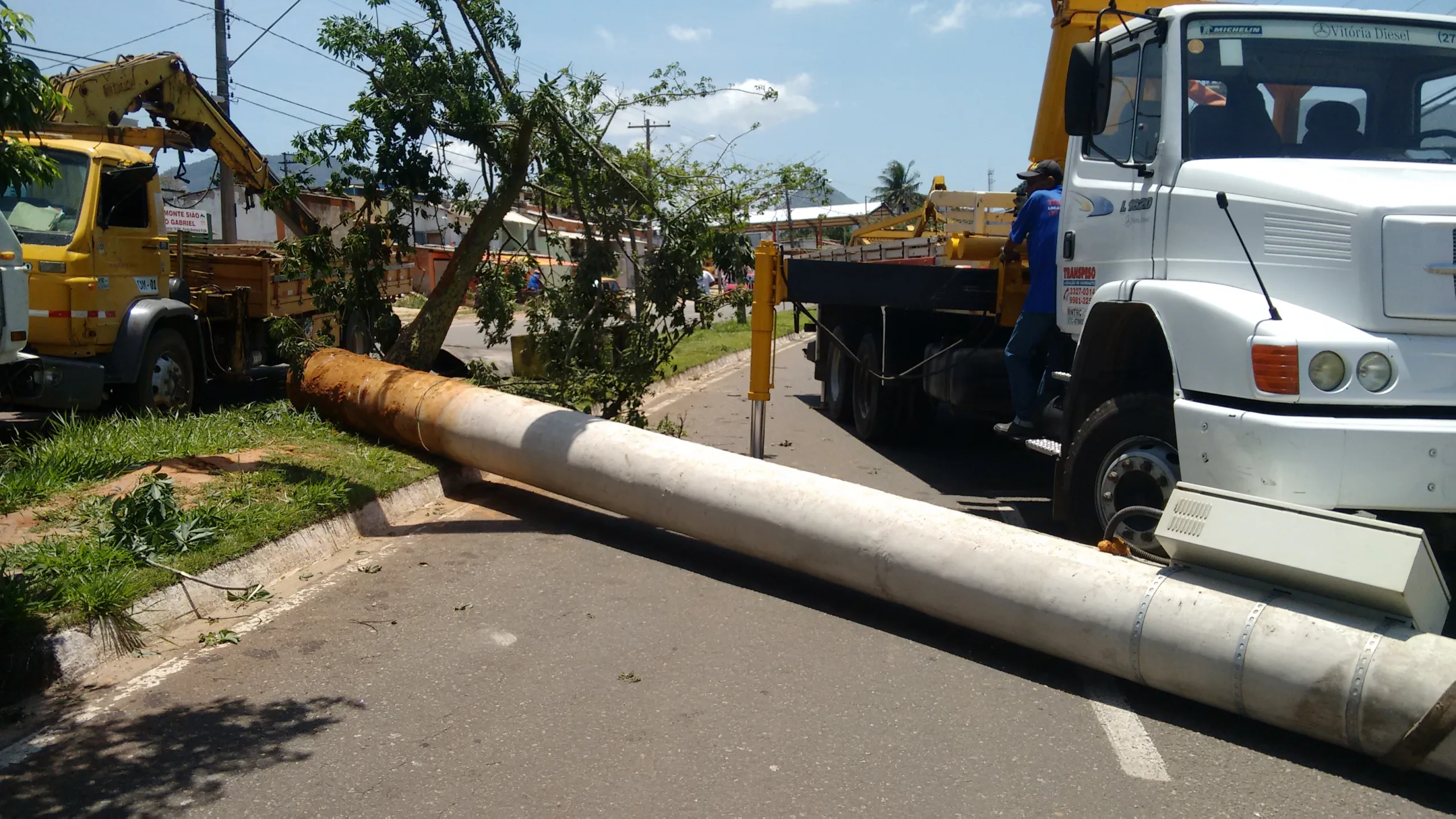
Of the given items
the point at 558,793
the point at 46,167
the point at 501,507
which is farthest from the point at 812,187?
the point at 558,793

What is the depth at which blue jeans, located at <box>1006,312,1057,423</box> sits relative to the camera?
24.8ft

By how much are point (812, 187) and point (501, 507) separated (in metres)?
4.13

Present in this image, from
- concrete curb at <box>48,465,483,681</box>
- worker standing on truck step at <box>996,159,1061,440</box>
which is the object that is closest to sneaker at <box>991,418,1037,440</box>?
worker standing on truck step at <box>996,159,1061,440</box>

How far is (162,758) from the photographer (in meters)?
4.04

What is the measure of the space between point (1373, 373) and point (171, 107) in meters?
11.5

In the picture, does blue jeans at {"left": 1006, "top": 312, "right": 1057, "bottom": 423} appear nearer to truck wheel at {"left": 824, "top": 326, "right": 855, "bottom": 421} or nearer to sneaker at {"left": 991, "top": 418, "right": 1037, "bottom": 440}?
sneaker at {"left": 991, "top": 418, "right": 1037, "bottom": 440}

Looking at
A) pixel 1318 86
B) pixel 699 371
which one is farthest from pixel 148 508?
pixel 699 371

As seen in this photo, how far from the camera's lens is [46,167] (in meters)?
5.16

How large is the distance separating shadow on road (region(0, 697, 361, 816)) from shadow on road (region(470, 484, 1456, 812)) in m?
2.49

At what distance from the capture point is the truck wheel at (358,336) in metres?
10.8

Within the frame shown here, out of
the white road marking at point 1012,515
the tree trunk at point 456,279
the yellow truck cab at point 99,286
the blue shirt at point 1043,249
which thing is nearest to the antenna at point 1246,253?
the blue shirt at point 1043,249

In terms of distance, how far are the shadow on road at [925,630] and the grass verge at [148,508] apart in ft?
3.91

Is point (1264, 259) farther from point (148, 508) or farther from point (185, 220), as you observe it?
point (185, 220)

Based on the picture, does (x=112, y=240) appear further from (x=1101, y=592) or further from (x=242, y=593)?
(x=1101, y=592)
